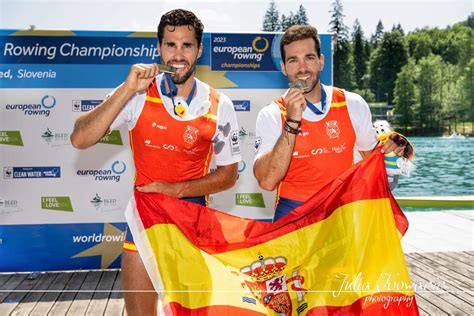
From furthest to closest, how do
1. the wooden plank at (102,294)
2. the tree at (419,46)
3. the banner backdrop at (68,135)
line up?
the tree at (419,46), the banner backdrop at (68,135), the wooden plank at (102,294)

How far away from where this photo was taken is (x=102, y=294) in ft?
16.1

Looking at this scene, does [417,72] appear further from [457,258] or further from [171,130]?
[171,130]

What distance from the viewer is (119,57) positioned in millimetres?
5531

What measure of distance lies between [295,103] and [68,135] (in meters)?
3.49

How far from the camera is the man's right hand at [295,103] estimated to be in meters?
2.57

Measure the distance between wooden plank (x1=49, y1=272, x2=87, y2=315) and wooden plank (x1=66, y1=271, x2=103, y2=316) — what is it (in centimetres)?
4

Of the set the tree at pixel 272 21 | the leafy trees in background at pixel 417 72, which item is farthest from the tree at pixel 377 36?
the tree at pixel 272 21

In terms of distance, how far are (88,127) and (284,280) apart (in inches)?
44.2

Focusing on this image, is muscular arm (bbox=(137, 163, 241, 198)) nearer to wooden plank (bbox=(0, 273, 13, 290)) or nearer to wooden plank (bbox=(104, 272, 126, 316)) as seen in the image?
wooden plank (bbox=(104, 272, 126, 316))

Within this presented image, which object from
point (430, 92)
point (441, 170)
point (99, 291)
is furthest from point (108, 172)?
point (430, 92)

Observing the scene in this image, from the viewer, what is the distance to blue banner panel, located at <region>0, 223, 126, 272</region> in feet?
18.2

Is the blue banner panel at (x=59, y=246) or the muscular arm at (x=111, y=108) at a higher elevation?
the muscular arm at (x=111, y=108)

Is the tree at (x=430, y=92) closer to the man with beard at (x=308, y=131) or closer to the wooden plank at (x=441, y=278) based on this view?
the wooden plank at (x=441, y=278)

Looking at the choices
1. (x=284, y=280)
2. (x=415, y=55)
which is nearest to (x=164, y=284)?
(x=284, y=280)
